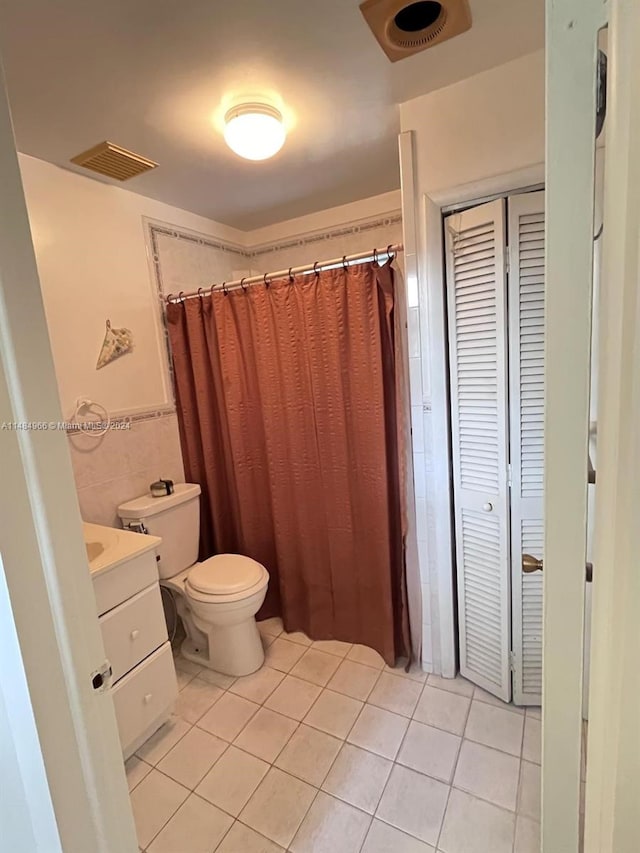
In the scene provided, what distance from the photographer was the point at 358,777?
4.70 feet

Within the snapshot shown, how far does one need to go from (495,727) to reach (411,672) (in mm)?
398

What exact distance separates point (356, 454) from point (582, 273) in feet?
4.86

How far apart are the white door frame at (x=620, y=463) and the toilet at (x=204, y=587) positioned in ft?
5.25

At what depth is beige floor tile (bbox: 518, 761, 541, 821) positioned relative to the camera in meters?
1.28

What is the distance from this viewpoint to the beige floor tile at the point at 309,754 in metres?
1.46

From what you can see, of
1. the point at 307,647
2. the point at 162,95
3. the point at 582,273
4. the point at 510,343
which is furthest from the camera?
the point at 307,647

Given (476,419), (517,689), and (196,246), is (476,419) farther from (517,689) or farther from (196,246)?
(196,246)

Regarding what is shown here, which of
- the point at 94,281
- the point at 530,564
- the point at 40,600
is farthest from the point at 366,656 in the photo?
the point at 94,281

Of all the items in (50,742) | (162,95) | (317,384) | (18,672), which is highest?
(162,95)

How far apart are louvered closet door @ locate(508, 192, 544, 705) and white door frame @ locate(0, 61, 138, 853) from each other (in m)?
1.27

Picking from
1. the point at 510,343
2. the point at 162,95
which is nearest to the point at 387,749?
the point at 510,343

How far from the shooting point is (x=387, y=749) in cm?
153

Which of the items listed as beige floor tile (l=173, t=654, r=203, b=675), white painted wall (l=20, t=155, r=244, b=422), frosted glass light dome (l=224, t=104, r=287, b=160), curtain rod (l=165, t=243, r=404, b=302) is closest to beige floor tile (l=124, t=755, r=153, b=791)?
beige floor tile (l=173, t=654, r=203, b=675)

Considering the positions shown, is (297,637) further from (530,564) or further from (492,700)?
(530,564)
